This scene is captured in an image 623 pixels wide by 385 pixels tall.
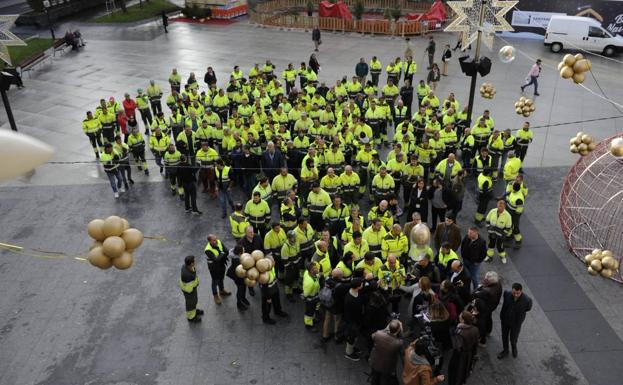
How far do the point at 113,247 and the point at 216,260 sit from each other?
131 inches

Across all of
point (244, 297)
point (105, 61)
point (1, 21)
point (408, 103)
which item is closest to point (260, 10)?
point (105, 61)

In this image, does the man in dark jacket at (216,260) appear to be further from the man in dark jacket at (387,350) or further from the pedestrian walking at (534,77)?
the pedestrian walking at (534,77)

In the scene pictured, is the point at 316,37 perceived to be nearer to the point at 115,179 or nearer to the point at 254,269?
the point at 115,179

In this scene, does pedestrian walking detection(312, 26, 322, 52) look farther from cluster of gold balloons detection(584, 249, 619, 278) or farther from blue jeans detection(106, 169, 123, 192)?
cluster of gold balloons detection(584, 249, 619, 278)

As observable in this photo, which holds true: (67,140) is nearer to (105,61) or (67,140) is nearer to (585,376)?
(105,61)

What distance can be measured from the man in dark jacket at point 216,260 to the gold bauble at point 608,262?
5.85 meters

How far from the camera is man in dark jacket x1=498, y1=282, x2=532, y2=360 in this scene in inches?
310

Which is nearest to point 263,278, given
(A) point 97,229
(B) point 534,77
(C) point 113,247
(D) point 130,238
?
(D) point 130,238

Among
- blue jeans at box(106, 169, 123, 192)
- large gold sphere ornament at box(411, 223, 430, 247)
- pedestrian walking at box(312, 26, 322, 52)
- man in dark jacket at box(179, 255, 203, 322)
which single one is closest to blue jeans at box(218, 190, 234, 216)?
blue jeans at box(106, 169, 123, 192)

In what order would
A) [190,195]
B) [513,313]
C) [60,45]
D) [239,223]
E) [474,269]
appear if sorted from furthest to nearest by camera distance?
[60,45] < [190,195] < [239,223] < [474,269] < [513,313]

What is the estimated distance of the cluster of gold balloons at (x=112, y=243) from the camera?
6.02 metres

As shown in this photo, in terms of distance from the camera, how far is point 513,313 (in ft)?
26.2

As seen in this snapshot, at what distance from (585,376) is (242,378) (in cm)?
524

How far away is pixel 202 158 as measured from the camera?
1294 centimetres
